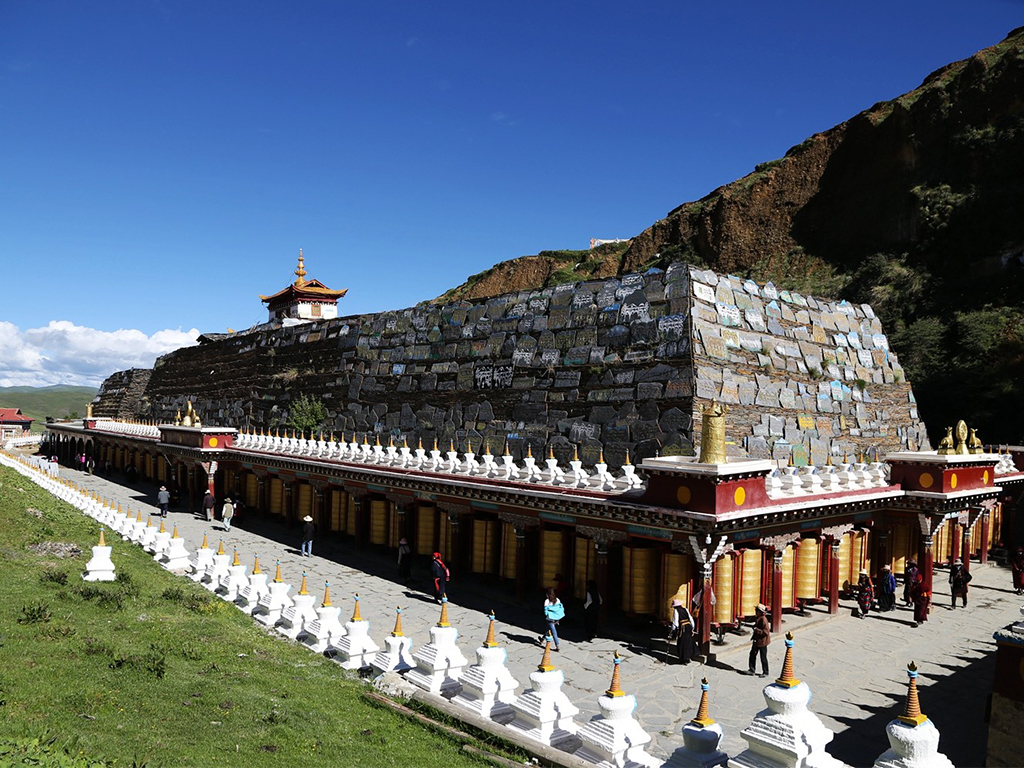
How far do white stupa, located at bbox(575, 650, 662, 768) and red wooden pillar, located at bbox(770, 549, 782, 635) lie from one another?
8221 mm

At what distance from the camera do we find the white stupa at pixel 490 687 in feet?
27.9

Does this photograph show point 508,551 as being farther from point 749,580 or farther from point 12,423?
point 12,423

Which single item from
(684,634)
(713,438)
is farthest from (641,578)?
(713,438)

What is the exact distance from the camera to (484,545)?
17.4 metres

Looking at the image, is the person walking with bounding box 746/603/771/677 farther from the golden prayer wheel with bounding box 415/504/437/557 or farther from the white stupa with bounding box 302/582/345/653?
the golden prayer wheel with bounding box 415/504/437/557

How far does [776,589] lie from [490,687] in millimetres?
8048

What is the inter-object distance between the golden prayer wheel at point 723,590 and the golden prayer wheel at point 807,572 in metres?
2.82

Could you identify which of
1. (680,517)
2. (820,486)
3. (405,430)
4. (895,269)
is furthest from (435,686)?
(895,269)

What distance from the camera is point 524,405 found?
22828mm

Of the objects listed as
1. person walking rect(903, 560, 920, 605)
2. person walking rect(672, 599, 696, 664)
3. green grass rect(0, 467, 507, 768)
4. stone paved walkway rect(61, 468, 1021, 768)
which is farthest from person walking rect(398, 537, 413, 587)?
person walking rect(903, 560, 920, 605)

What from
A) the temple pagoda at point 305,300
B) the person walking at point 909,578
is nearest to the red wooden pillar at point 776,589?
the person walking at point 909,578

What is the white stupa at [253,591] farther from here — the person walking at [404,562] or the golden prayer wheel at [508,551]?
the golden prayer wheel at [508,551]

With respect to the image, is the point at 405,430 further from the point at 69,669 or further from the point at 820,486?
the point at 69,669

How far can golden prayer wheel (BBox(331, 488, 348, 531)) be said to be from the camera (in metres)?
22.7
